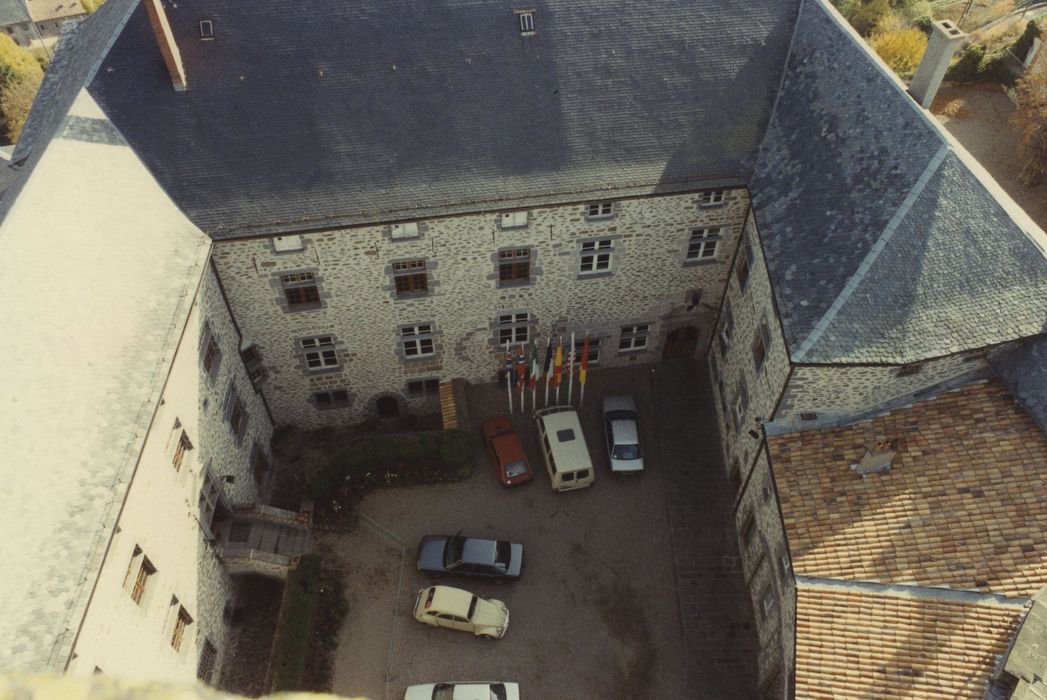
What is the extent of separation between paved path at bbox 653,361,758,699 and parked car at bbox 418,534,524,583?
555 centimetres

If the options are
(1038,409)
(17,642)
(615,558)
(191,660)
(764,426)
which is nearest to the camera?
(17,642)

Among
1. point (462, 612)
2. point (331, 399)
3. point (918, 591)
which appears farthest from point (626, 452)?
point (918, 591)

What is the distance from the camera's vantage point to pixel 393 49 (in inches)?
902

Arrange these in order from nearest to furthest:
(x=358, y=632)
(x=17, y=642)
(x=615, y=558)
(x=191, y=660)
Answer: (x=17, y=642) < (x=191, y=660) < (x=358, y=632) < (x=615, y=558)

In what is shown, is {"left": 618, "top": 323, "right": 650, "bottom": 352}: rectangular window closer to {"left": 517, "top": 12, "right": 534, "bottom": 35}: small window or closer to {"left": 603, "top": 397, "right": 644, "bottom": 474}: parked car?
{"left": 603, "top": 397, "right": 644, "bottom": 474}: parked car

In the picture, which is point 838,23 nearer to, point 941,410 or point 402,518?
point 941,410

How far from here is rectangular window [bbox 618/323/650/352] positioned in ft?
94.6

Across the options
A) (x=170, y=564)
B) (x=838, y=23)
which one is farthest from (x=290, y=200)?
(x=838, y=23)

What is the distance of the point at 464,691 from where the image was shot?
856 inches

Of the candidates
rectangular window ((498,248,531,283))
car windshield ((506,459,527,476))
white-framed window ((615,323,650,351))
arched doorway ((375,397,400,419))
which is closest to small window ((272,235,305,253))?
rectangular window ((498,248,531,283))

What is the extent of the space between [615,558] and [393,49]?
706 inches

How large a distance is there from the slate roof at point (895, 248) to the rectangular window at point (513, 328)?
358 inches

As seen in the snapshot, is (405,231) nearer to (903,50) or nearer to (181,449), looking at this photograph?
(181,449)

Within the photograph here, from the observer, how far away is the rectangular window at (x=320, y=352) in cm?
2608
